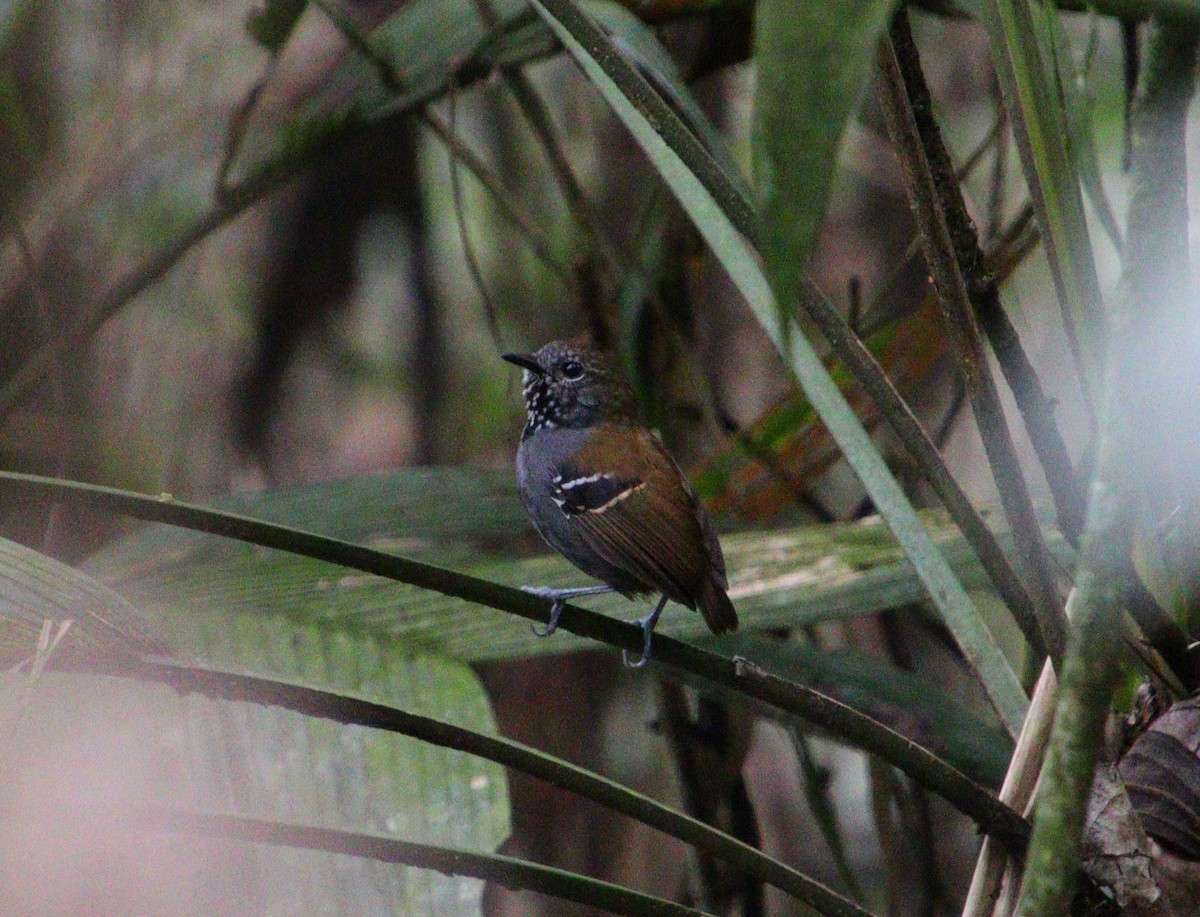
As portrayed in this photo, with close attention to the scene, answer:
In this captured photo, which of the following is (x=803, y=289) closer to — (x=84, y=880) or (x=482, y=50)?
(x=84, y=880)

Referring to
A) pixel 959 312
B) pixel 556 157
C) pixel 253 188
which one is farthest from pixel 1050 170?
pixel 253 188

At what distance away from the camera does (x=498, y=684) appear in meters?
3.99

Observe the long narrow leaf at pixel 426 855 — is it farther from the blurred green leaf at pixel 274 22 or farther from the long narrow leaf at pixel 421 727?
the blurred green leaf at pixel 274 22

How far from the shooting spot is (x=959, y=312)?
1131 mm

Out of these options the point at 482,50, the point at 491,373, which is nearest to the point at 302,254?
the point at 491,373

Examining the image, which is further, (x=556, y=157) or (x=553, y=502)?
(x=556, y=157)

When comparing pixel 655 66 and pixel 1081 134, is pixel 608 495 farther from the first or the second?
pixel 1081 134

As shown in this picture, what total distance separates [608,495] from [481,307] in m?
2.39

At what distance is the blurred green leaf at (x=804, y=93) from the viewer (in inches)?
19.1

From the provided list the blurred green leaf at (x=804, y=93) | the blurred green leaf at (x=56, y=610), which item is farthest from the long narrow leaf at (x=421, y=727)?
the blurred green leaf at (x=804, y=93)

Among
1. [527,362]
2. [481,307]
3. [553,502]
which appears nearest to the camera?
[553,502]

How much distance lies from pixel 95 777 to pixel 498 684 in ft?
8.21

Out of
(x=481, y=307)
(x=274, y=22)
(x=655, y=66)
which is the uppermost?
(x=481, y=307)

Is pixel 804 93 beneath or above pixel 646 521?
beneath
